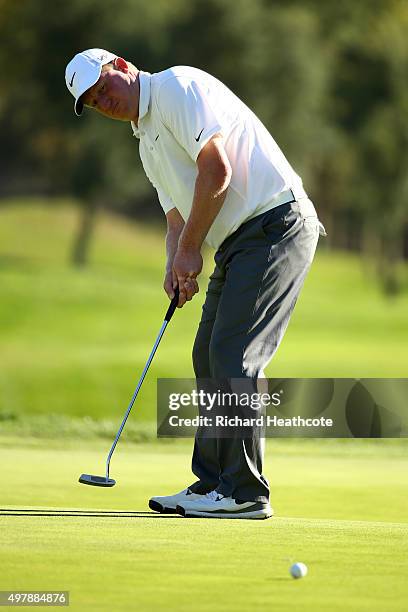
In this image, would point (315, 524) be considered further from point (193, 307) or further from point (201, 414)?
point (193, 307)

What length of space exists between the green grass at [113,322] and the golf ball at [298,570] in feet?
20.6

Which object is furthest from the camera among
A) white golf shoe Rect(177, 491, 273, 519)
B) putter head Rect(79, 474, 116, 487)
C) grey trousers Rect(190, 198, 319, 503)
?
putter head Rect(79, 474, 116, 487)

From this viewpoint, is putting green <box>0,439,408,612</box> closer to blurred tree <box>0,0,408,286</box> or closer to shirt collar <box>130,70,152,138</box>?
shirt collar <box>130,70,152,138</box>

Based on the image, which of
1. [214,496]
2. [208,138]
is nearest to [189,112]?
[208,138]

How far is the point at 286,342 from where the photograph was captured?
1051 inches

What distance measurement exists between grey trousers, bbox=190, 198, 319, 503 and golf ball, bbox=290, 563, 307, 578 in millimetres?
1225

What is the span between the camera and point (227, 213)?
180 inches

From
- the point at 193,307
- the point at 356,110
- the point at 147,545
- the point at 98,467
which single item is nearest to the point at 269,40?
the point at 356,110

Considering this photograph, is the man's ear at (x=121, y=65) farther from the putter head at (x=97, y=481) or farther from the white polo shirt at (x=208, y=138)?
the putter head at (x=97, y=481)

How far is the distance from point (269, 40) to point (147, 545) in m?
33.8

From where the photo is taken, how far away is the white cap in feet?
14.8

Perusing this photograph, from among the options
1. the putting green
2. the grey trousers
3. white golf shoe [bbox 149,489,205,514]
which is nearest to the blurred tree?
the putting green

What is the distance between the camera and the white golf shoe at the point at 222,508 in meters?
4.37

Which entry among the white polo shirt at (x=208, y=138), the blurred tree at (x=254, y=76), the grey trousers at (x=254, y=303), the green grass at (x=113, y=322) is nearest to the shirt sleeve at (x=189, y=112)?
the white polo shirt at (x=208, y=138)
